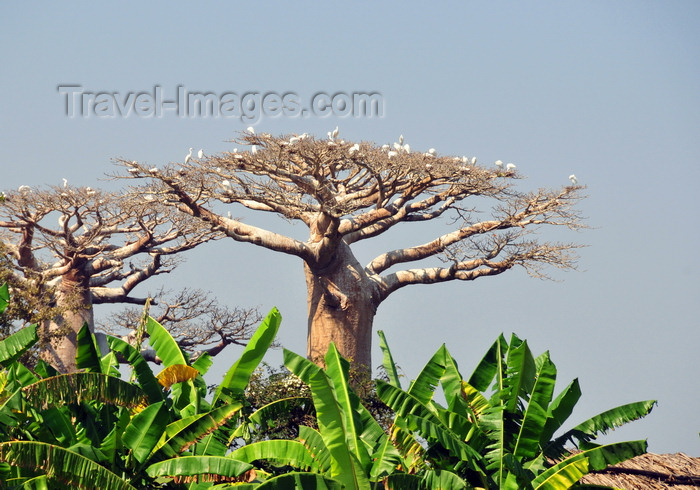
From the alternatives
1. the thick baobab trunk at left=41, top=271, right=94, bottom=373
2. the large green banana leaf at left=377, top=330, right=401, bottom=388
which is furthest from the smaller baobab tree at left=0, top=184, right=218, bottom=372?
the large green banana leaf at left=377, top=330, right=401, bottom=388

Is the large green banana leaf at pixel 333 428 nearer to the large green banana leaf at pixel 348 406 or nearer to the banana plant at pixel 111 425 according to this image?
the large green banana leaf at pixel 348 406

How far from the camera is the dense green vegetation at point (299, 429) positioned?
303 inches

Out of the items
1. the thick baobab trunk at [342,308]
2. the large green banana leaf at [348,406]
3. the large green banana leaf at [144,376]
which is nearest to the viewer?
the large green banana leaf at [348,406]

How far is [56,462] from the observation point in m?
7.08

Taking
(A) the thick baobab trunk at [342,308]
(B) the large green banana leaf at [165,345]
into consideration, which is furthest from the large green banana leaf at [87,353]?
(A) the thick baobab trunk at [342,308]

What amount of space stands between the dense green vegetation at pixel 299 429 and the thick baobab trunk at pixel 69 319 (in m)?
9.14

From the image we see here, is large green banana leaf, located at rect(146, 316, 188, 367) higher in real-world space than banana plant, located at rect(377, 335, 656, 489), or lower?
higher

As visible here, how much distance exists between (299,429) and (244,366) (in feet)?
4.10

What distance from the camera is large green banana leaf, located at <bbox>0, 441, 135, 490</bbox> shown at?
7031 mm

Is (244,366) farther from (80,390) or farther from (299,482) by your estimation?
(299,482)

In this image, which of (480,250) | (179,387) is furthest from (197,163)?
(179,387)

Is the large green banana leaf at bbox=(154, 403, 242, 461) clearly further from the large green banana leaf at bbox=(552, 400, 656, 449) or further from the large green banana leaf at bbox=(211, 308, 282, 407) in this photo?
the large green banana leaf at bbox=(552, 400, 656, 449)

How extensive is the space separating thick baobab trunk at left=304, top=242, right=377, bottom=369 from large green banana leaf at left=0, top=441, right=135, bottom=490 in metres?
10.1

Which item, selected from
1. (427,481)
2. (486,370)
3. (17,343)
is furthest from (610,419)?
(17,343)
